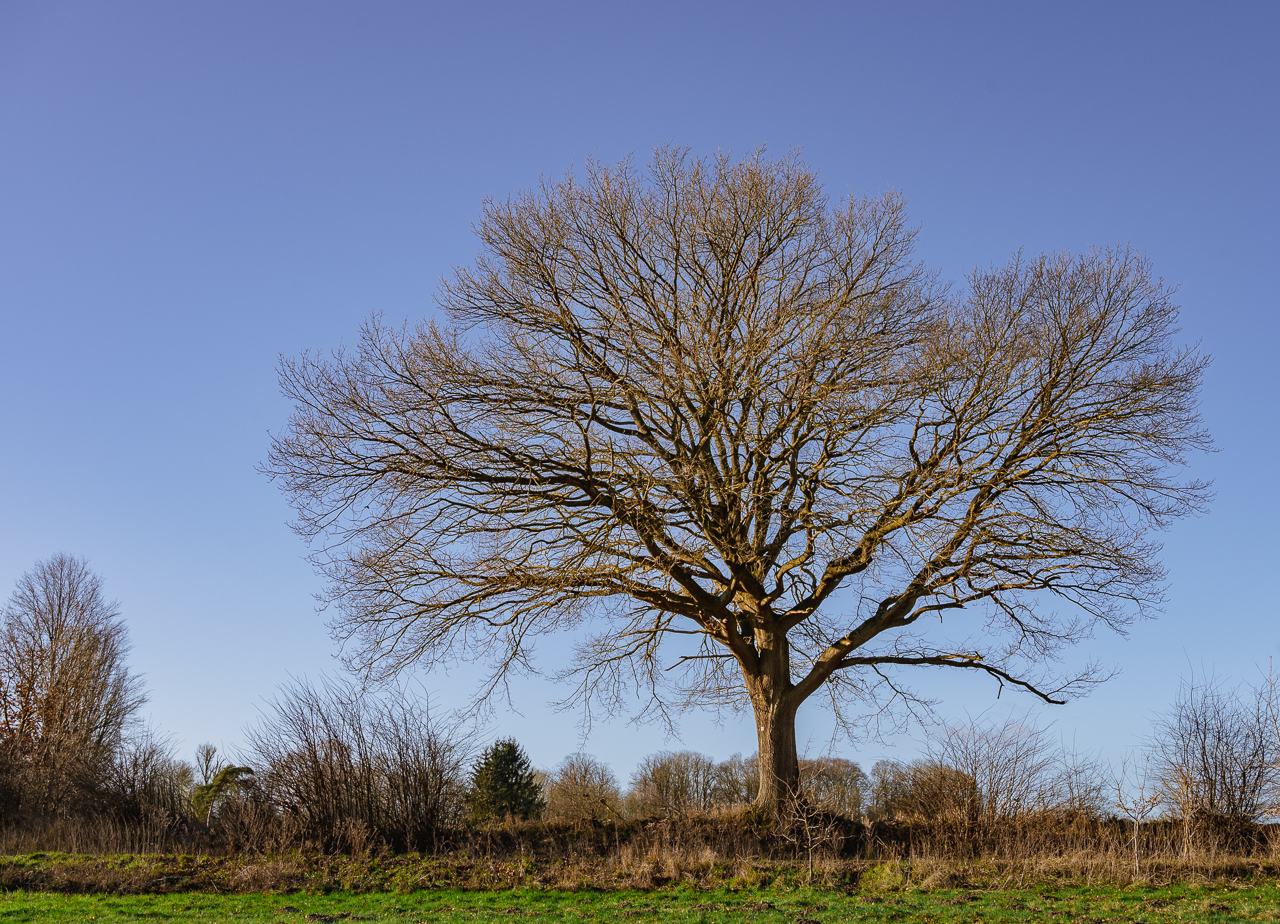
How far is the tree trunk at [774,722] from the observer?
14173 mm

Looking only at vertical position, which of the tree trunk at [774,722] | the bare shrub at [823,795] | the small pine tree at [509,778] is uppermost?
the tree trunk at [774,722]

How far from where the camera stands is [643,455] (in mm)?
13383

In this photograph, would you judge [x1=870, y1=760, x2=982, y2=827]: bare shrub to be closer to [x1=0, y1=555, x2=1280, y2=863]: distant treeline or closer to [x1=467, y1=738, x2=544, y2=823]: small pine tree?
[x1=0, y1=555, x2=1280, y2=863]: distant treeline

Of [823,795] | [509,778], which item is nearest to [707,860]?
[823,795]

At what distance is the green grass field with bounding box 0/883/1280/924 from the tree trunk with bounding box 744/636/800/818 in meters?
3.57

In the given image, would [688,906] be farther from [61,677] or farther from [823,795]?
[61,677]

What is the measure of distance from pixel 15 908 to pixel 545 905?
6471 millimetres

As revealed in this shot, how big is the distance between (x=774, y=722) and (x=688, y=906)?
513 centimetres

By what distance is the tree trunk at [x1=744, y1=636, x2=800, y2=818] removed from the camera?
1417 cm

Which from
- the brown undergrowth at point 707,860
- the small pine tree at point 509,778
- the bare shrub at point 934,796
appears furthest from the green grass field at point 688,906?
the small pine tree at point 509,778

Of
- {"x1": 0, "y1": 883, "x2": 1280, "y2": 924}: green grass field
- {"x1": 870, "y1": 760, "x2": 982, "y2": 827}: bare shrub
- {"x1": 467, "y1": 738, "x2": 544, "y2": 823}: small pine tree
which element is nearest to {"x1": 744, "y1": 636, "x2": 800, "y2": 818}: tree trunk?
{"x1": 870, "y1": 760, "x2": 982, "y2": 827}: bare shrub

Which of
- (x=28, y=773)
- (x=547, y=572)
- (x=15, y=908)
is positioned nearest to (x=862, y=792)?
(x=547, y=572)

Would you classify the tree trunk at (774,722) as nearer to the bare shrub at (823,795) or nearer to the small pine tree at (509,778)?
the bare shrub at (823,795)

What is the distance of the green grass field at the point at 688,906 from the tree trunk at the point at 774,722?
11.7ft
